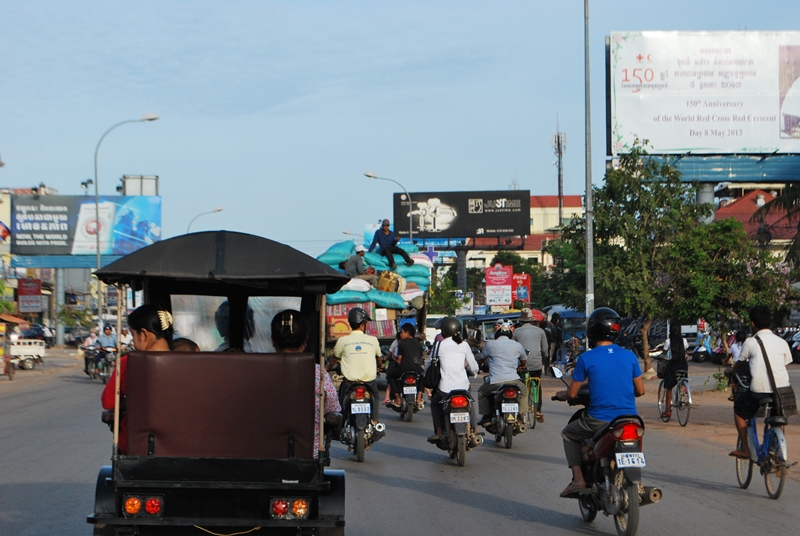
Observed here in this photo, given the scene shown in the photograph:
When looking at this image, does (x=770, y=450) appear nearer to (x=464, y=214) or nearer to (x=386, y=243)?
(x=386, y=243)

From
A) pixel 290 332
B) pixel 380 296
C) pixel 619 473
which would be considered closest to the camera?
pixel 290 332

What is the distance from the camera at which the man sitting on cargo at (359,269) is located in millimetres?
20141

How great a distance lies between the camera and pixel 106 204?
169 ft

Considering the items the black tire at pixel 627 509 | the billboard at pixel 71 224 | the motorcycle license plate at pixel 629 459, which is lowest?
the black tire at pixel 627 509

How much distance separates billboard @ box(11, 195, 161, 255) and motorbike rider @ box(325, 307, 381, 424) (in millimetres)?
42127

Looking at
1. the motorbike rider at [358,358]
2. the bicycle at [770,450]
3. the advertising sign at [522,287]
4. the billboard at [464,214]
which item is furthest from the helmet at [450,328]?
the billboard at [464,214]

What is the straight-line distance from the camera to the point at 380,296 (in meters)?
19.8

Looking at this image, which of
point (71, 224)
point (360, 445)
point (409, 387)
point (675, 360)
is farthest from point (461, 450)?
point (71, 224)

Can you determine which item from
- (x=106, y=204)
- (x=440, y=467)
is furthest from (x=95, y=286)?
(x=440, y=467)

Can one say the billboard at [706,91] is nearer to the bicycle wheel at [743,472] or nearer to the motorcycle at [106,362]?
the motorcycle at [106,362]

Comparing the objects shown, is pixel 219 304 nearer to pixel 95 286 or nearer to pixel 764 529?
pixel 764 529

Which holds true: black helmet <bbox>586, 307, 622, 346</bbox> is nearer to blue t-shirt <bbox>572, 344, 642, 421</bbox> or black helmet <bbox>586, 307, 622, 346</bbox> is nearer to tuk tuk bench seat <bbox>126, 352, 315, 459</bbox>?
blue t-shirt <bbox>572, 344, 642, 421</bbox>

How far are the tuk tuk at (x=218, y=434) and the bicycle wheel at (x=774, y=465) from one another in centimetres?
475

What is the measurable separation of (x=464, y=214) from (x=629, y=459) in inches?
2374
